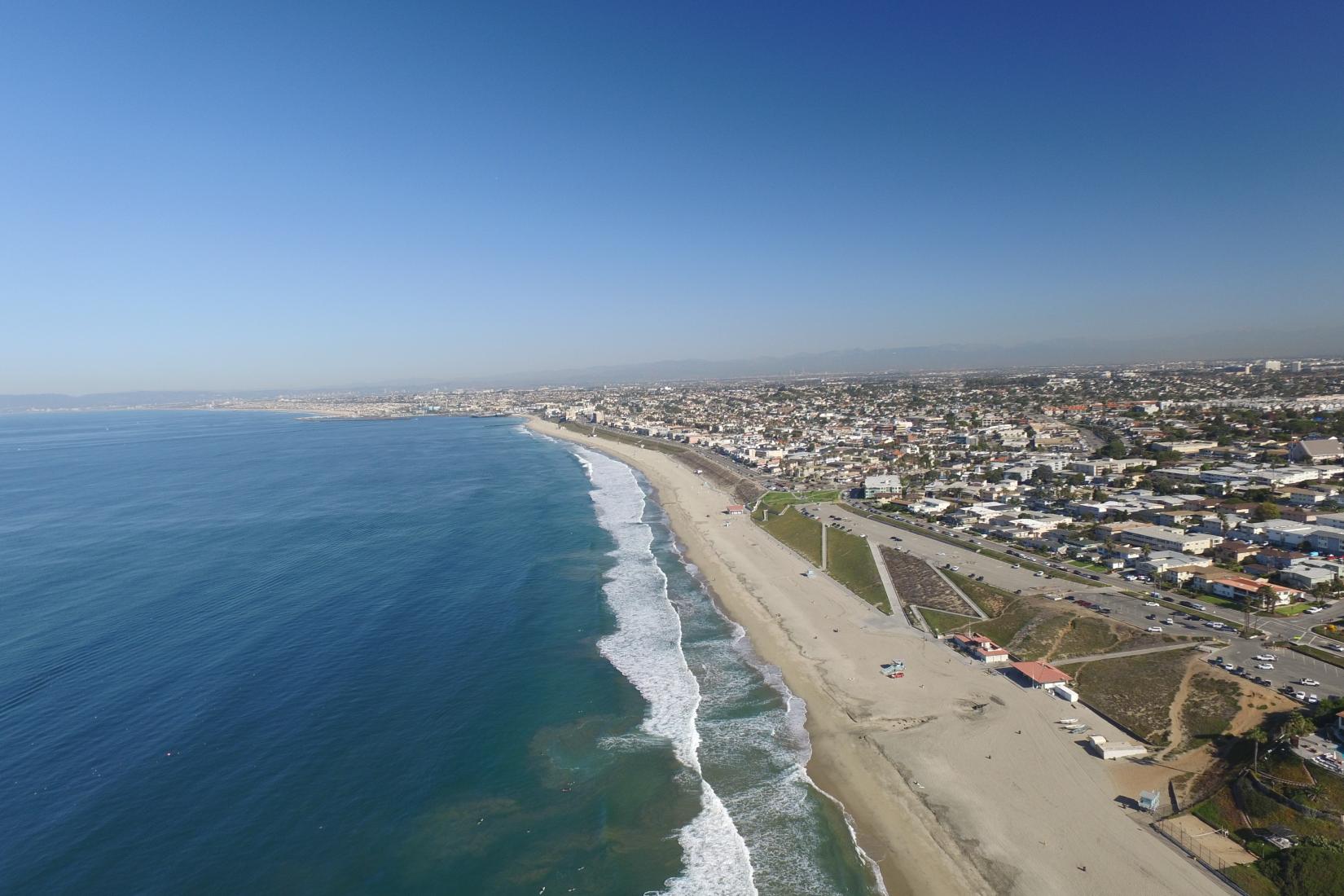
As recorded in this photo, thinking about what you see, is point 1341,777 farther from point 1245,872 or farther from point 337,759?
point 337,759

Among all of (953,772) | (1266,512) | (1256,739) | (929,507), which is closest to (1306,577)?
(1266,512)

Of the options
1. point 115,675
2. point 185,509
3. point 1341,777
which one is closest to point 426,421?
point 185,509

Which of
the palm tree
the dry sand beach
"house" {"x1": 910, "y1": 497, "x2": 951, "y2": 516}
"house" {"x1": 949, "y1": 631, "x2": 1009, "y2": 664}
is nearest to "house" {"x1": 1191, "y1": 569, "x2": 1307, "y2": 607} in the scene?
"house" {"x1": 949, "y1": 631, "x2": 1009, "y2": 664}

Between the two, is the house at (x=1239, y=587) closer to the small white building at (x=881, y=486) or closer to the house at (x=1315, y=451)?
the small white building at (x=881, y=486)

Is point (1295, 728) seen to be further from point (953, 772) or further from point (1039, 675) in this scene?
point (953, 772)

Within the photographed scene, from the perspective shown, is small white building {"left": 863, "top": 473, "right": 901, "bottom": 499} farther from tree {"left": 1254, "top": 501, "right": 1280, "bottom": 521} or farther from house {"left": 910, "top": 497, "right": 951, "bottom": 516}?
tree {"left": 1254, "top": 501, "right": 1280, "bottom": 521}

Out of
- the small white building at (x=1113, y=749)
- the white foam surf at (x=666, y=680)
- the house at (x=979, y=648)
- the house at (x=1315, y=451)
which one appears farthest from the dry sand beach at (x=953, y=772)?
the house at (x=1315, y=451)
